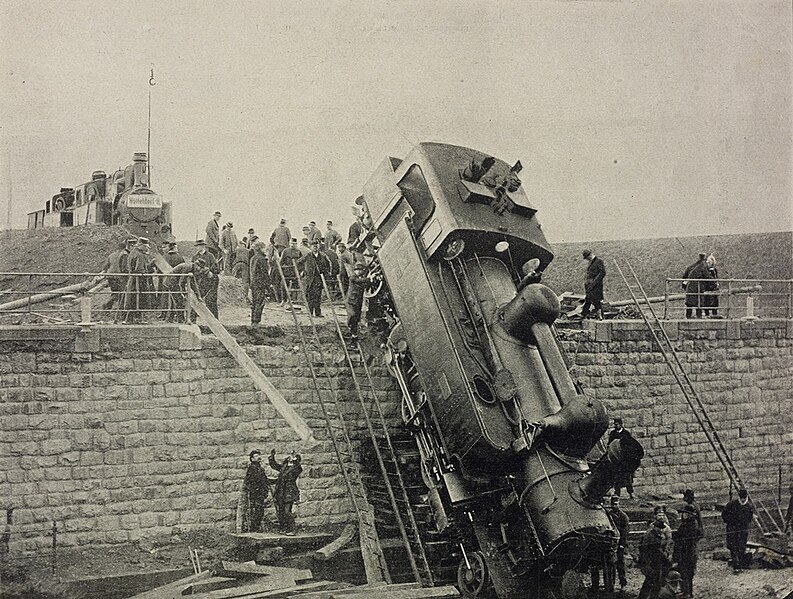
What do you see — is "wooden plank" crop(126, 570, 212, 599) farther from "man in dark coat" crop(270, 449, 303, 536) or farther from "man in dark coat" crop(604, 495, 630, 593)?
"man in dark coat" crop(604, 495, 630, 593)

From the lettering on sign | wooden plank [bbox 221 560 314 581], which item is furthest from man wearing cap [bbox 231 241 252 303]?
wooden plank [bbox 221 560 314 581]

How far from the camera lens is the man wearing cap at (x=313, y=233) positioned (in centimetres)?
920

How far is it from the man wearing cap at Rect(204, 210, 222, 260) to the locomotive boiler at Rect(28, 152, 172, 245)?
0.42 metres

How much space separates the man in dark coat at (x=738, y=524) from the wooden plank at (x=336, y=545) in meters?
4.34

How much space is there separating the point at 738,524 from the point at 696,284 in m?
3.49

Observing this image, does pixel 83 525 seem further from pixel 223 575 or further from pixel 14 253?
pixel 14 253

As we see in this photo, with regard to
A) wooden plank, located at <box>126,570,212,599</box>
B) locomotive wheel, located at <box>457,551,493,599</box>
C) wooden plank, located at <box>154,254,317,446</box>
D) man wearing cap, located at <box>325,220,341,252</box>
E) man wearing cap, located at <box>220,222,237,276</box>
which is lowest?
locomotive wheel, located at <box>457,551,493,599</box>

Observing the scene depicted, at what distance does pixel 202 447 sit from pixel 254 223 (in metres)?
2.54

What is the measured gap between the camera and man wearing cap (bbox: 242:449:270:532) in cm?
829

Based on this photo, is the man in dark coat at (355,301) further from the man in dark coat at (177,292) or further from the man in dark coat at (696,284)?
the man in dark coat at (696,284)

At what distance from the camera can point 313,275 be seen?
32.2 feet

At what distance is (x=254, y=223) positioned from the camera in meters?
8.91

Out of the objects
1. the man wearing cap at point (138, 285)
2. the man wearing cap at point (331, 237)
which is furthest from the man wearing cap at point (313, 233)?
the man wearing cap at point (138, 285)

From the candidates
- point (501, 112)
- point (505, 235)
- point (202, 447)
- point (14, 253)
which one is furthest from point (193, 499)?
point (501, 112)
